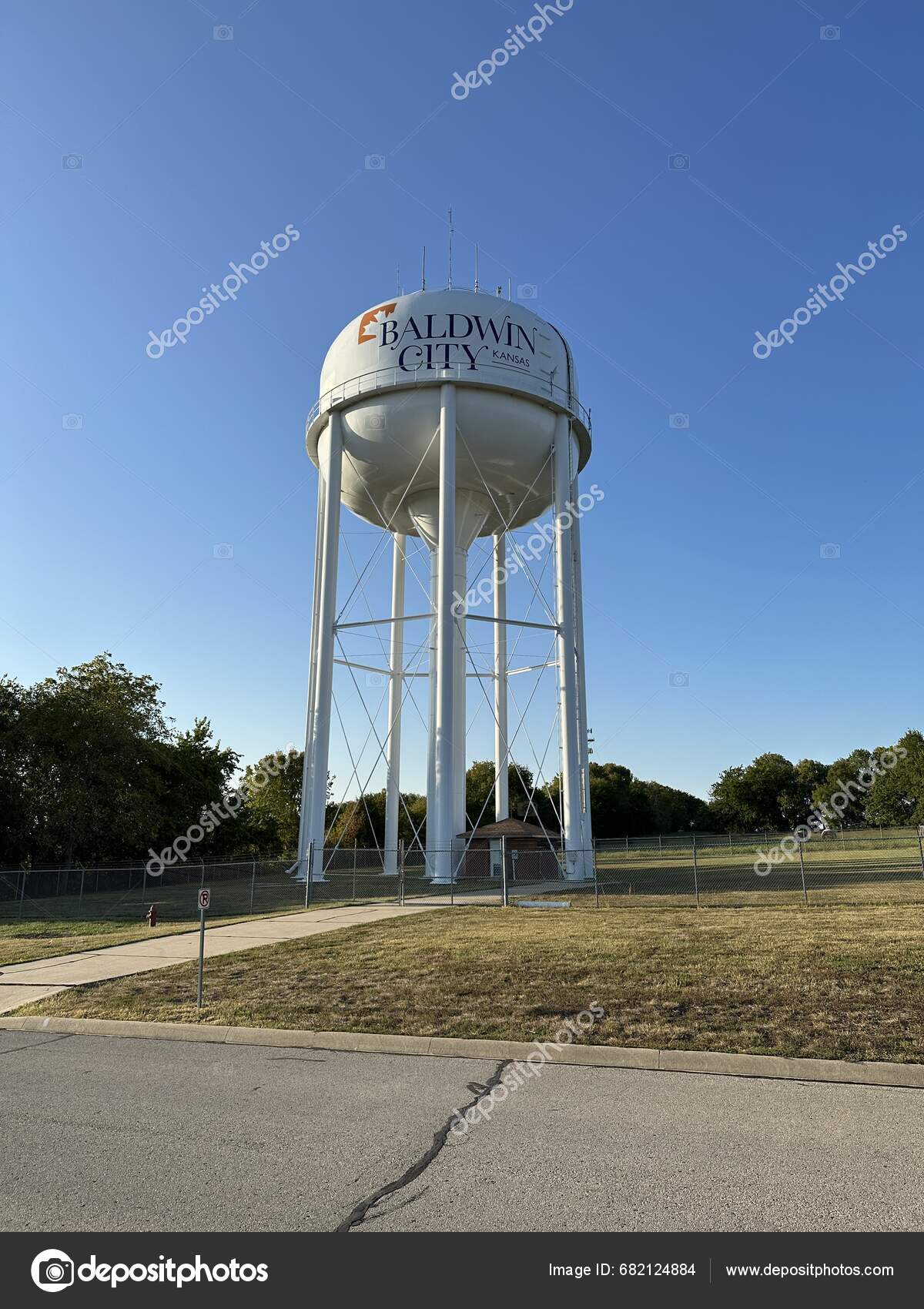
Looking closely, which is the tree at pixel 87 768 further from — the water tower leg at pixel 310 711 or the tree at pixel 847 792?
the tree at pixel 847 792

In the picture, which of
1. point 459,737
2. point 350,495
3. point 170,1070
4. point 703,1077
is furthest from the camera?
point 350,495

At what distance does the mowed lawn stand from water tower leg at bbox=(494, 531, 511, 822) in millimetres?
17941

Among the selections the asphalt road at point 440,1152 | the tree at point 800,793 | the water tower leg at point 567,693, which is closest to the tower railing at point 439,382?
the water tower leg at point 567,693

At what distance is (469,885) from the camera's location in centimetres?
2755

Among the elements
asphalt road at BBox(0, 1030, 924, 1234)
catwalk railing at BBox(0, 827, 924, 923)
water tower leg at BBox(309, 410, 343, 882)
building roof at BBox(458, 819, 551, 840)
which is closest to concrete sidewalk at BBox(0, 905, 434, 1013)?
catwalk railing at BBox(0, 827, 924, 923)

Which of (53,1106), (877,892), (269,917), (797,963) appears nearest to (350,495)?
(269,917)

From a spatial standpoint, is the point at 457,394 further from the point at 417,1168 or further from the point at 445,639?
the point at 417,1168

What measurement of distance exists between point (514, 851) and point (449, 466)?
1217 centimetres

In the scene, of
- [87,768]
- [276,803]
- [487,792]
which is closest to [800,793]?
[487,792]

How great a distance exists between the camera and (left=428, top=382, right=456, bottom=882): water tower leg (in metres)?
24.5

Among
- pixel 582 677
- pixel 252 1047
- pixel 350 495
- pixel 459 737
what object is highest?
pixel 350 495

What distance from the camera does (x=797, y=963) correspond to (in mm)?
9766
